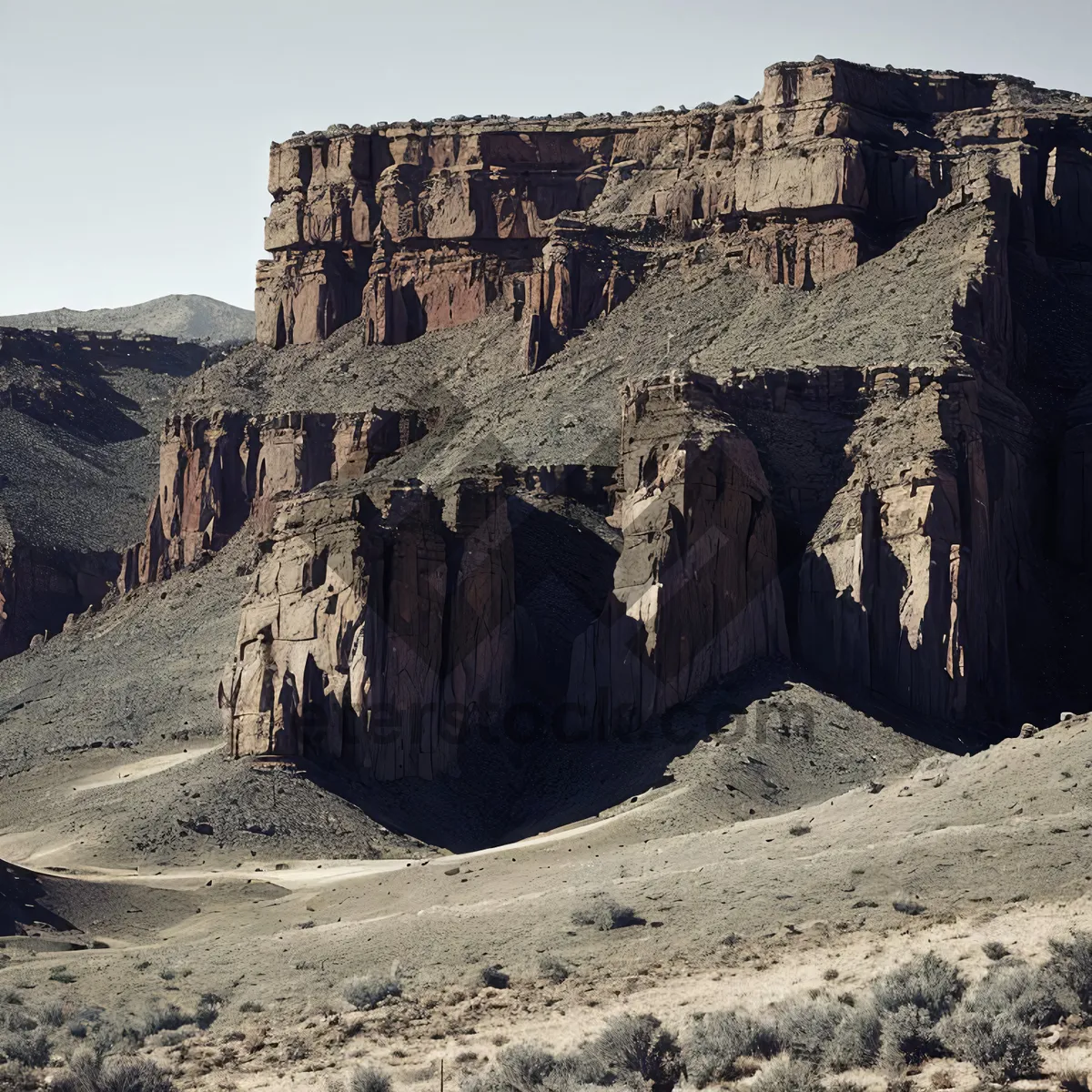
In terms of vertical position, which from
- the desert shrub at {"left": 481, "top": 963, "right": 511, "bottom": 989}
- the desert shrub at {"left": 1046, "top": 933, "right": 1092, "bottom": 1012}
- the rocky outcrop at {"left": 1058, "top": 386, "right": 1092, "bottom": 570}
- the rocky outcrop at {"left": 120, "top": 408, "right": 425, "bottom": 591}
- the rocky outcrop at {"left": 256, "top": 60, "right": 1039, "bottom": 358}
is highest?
the rocky outcrop at {"left": 256, "top": 60, "right": 1039, "bottom": 358}

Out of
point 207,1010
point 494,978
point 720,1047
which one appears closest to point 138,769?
point 207,1010

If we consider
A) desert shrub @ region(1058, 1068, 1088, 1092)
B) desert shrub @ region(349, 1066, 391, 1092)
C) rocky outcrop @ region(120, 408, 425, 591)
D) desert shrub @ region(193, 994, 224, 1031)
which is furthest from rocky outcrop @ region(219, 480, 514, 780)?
desert shrub @ region(1058, 1068, 1088, 1092)

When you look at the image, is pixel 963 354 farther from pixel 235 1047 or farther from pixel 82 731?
pixel 235 1047

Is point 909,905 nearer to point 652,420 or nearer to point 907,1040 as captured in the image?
point 907,1040

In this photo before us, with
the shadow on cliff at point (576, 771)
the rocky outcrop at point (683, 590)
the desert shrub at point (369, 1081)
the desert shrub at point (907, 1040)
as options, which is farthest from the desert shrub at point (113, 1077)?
the rocky outcrop at point (683, 590)

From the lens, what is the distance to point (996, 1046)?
4812cm

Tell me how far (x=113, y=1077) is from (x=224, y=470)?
310 ft

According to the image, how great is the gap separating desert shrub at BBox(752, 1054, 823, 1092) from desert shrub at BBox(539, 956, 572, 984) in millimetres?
8539

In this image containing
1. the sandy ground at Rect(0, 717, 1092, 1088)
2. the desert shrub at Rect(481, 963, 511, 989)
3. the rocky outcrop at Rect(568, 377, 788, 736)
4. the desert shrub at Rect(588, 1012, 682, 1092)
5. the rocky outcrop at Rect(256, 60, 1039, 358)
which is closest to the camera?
the desert shrub at Rect(588, 1012, 682, 1092)

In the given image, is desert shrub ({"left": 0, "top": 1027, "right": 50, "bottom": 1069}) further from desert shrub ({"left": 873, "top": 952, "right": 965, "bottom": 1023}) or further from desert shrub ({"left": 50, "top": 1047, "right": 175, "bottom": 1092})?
desert shrub ({"left": 873, "top": 952, "right": 965, "bottom": 1023})

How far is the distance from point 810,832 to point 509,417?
57.1m

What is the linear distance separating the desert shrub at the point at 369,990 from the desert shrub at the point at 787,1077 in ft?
33.4

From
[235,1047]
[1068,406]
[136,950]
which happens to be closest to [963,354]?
[1068,406]

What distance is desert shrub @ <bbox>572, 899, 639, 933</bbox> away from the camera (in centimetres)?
6053
